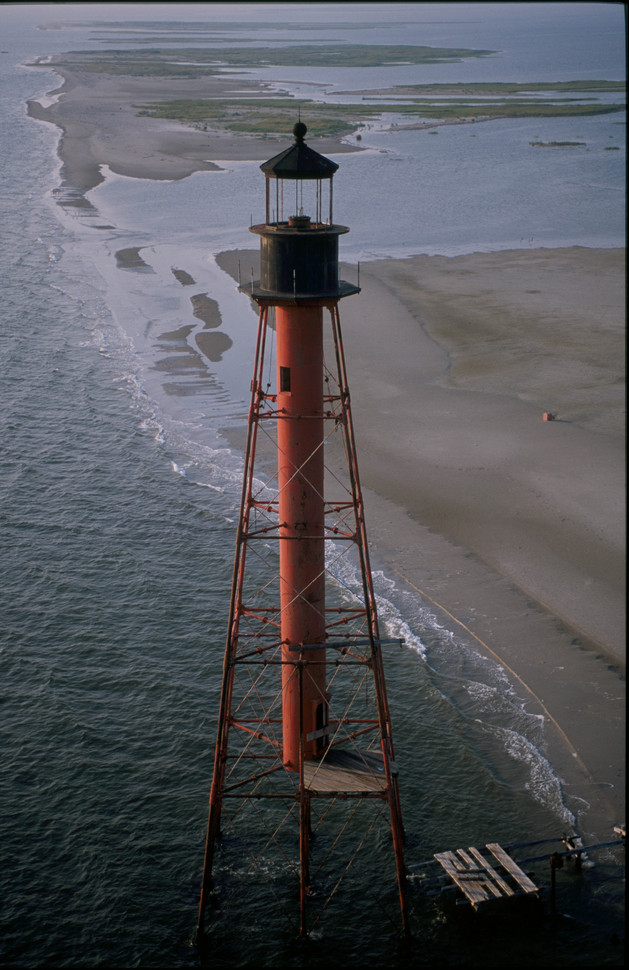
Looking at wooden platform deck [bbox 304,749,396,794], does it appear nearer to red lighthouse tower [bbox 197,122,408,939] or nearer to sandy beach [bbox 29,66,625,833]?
red lighthouse tower [bbox 197,122,408,939]

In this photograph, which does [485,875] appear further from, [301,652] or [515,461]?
[515,461]

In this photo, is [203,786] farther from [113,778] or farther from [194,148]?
[194,148]

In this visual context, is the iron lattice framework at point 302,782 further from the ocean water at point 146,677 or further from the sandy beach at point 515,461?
the sandy beach at point 515,461

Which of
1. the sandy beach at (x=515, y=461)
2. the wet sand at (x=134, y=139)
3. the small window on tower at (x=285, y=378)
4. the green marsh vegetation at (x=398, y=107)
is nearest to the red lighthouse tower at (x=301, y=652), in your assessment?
the small window on tower at (x=285, y=378)

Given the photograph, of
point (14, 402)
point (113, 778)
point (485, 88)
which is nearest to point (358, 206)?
point (14, 402)

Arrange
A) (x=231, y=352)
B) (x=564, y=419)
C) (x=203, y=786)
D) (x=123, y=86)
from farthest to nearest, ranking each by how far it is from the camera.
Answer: (x=123, y=86)
(x=231, y=352)
(x=564, y=419)
(x=203, y=786)

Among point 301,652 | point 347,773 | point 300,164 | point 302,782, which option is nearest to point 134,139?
point 300,164
